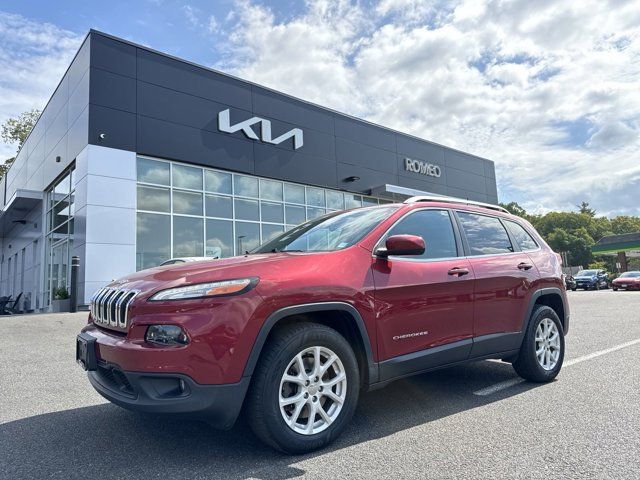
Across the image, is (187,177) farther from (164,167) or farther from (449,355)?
(449,355)

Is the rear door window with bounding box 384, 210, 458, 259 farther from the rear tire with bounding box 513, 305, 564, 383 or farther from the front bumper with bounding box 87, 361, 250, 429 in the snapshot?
the front bumper with bounding box 87, 361, 250, 429

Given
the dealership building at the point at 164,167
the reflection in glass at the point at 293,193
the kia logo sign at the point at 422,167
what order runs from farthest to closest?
1. the kia logo sign at the point at 422,167
2. the reflection in glass at the point at 293,193
3. the dealership building at the point at 164,167

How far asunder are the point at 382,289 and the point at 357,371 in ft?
1.97

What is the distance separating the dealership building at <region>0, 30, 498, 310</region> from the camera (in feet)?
49.8

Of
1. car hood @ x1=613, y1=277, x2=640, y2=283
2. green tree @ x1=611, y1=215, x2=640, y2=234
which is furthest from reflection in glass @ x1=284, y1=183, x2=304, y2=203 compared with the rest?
green tree @ x1=611, y1=215, x2=640, y2=234

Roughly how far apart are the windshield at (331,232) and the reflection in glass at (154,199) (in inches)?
507

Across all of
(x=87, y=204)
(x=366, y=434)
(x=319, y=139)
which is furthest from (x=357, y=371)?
(x=319, y=139)

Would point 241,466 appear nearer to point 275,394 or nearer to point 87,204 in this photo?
point 275,394

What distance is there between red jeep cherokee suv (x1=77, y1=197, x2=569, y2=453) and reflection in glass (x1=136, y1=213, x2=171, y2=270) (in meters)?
12.6

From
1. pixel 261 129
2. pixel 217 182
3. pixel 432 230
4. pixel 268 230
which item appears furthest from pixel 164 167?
pixel 432 230

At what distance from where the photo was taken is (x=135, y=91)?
15.9 meters

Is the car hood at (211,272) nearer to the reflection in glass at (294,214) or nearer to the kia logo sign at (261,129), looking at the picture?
the kia logo sign at (261,129)

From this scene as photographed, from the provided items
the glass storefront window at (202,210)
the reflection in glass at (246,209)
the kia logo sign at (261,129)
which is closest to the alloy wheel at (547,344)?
the glass storefront window at (202,210)

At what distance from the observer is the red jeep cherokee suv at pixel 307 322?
266 centimetres
